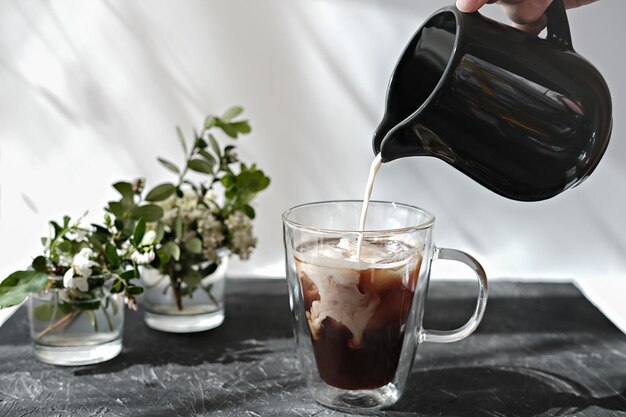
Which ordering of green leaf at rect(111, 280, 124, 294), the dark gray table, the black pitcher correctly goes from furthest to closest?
green leaf at rect(111, 280, 124, 294) → the dark gray table → the black pitcher

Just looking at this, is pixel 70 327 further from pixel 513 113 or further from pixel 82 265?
pixel 513 113

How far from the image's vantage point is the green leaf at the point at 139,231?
109 cm

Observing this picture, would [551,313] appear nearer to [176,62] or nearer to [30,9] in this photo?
[176,62]

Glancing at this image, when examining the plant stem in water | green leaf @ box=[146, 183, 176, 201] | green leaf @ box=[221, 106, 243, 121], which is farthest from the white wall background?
the plant stem in water

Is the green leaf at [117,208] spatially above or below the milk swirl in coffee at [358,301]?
above

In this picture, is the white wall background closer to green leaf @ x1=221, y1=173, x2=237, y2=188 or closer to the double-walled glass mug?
green leaf @ x1=221, y1=173, x2=237, y2=188

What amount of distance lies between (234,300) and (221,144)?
0.28 metres

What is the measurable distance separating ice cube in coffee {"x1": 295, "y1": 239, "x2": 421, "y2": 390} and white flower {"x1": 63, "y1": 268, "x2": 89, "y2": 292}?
11.6 inches

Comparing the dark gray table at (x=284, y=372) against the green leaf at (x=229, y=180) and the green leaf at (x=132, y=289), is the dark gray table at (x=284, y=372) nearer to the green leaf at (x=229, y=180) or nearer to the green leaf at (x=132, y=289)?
the green leaf at (x=132, y=289)

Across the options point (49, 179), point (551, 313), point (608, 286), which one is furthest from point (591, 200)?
point (49, 179)

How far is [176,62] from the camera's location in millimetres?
1411

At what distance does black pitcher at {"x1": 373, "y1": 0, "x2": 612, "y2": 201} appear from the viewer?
847 mm

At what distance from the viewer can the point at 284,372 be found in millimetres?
1072

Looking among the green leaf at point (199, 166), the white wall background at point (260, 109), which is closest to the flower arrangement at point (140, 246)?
the green leaf at point (199, 166)
